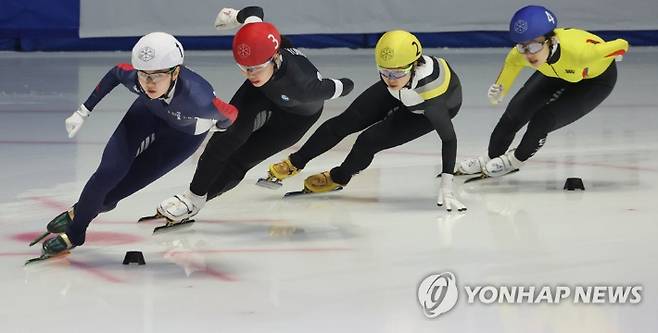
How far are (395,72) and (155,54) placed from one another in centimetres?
142

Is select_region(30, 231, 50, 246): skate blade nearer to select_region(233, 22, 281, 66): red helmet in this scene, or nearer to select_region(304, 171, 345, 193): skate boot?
select_region(233, 22, 281, 66): red helmet

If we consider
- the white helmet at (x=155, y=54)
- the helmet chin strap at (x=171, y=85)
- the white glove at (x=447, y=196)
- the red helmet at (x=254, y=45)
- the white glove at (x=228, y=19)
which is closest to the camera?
the white helmet at (x=155, y=54)

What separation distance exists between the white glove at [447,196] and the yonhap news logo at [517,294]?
4.58ft

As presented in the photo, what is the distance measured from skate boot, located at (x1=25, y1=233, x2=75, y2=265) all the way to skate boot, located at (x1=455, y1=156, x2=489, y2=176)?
260 cm

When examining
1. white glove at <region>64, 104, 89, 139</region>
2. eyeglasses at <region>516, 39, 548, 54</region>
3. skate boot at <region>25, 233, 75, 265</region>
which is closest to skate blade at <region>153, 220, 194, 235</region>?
skate boot at <region>25, 233, 75, 265</region>

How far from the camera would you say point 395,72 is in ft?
19.1

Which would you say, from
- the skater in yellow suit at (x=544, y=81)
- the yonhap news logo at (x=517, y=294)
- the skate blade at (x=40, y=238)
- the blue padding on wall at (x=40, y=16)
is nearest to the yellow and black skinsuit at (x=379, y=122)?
the skater in yellow suit at (x=544, y=81)

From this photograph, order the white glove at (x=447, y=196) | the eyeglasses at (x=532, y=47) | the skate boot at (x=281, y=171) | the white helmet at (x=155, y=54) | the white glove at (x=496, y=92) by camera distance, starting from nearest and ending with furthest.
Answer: the white helmet at (x=155, y=54) < the white glove at (x=447, y=196) < the eyeglasses at (x=532, y=47) < the skate boot at (x=281, y=171) < the white glove at (x=496, y=92)

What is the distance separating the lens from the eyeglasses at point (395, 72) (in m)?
5.82

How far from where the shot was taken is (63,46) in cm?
1357

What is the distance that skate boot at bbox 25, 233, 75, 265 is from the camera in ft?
16.1

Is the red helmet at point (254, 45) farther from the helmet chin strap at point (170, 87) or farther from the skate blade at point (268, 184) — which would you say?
the skate blade at point (268, 184)

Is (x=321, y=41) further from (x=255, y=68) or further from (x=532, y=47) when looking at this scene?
(x=255, y=68)

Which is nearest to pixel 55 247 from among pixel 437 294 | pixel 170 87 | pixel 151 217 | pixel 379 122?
pixel 170 87
